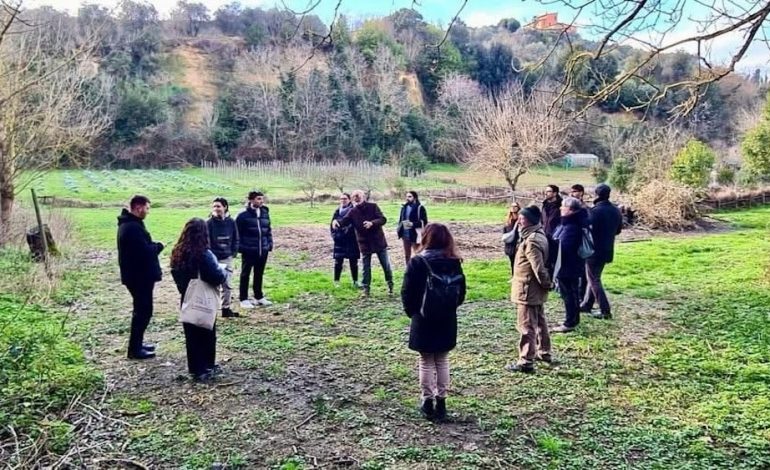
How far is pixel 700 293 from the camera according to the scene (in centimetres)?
934

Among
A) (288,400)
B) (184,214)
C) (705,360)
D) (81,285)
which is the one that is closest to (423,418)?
(288,400)

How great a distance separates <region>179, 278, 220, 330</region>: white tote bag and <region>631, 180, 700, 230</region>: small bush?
16.4 m

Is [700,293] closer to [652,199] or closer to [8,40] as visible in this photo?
[652,199]

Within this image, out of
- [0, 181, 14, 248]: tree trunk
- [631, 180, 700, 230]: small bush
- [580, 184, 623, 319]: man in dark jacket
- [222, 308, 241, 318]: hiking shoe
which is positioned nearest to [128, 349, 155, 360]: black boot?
[222, 308, 241, 318]: hiking shoe

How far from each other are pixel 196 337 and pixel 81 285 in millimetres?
5532

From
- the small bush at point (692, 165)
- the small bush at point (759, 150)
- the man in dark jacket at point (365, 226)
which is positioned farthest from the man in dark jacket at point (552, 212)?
the small bush at point (759, 150)

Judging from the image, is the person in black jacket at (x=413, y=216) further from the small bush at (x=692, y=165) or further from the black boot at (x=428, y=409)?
the small bush at (x=692, y=165)

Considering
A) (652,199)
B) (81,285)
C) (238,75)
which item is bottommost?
(81,285)

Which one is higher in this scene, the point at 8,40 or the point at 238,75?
the point at 238,75

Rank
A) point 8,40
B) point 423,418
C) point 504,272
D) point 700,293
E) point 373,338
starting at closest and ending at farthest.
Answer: point 423,418, point 373,338, point 700,293, point 504,272, point 8,40

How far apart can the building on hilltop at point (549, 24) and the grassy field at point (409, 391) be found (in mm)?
3018

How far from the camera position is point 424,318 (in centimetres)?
451

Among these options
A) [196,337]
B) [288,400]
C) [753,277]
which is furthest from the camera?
[753,277]

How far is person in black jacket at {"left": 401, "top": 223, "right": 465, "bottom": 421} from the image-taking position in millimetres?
4508
